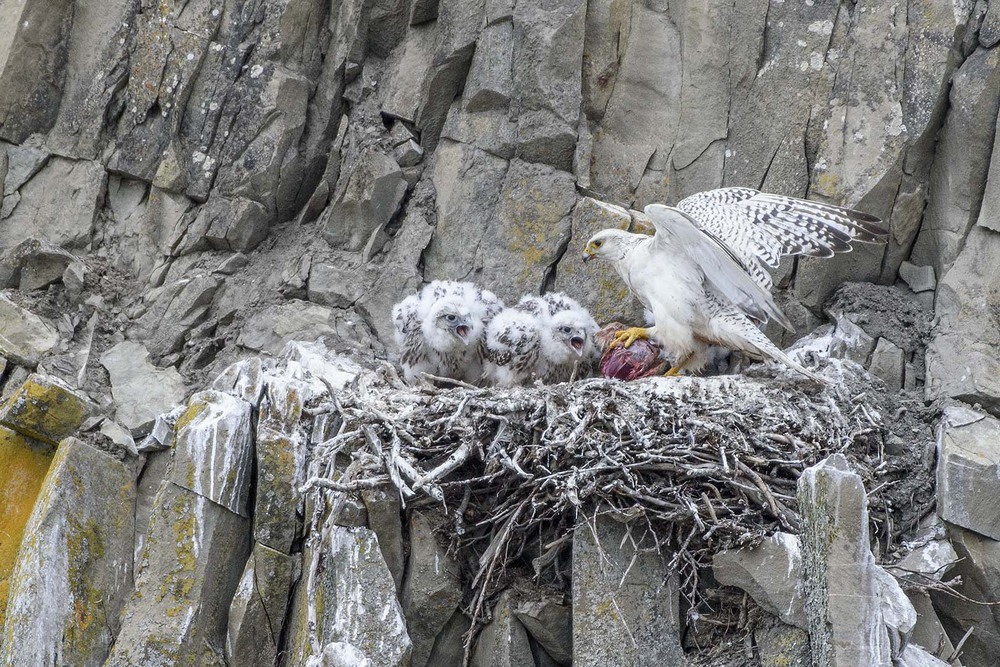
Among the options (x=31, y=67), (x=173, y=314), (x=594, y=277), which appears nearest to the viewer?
(x=594, y=277)

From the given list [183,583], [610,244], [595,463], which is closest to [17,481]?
[183,583]

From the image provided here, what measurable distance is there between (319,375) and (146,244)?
2.17 meters

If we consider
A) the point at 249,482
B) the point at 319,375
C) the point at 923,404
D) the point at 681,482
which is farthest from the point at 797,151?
the point at 249,482

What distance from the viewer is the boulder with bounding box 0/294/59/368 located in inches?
344

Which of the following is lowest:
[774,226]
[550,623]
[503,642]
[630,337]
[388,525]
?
[503,642]

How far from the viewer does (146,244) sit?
952cm

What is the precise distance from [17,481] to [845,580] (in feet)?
15.3

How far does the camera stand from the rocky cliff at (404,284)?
7117 mm

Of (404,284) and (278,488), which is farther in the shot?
(404,284)

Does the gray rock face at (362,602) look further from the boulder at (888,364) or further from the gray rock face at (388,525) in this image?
the boulder at (888,364)

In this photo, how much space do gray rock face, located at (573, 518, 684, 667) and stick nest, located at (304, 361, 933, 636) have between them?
0.11m

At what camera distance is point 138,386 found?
8.84m

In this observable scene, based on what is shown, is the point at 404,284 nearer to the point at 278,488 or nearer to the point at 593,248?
the point at 593,248

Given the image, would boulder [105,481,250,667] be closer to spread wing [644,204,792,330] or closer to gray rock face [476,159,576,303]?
gray rock face [476,159,576,303]
